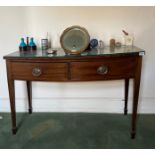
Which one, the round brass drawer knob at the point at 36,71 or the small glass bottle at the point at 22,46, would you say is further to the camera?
the small glass bottle at the point at 22,46

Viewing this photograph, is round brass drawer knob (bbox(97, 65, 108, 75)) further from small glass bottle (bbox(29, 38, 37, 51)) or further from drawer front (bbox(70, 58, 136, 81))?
small glass bottle (bbox(29, 38, 37, 51))

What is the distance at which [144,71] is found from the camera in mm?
1991

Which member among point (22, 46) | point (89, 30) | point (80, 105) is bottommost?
point (80, 105)


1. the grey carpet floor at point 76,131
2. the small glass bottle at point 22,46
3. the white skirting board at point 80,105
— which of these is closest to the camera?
the grey carpet floor at point 76,131

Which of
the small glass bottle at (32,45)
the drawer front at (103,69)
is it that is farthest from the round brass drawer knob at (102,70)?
the small glass bottle at (32,45)

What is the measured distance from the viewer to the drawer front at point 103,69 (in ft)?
4.86

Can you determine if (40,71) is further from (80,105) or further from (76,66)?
(80,105)

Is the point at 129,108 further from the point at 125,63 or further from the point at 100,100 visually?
the point at 125,63

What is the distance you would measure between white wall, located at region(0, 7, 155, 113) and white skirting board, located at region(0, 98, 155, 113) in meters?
0.01

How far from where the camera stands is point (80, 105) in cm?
212

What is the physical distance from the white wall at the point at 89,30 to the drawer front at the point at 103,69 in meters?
0.49

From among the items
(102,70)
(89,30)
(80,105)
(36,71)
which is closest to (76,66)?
(102,70)

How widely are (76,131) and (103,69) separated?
67cm

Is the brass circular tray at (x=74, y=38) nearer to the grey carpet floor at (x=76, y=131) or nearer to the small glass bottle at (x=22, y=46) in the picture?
the small glass bottle at (x=22, y=46)
